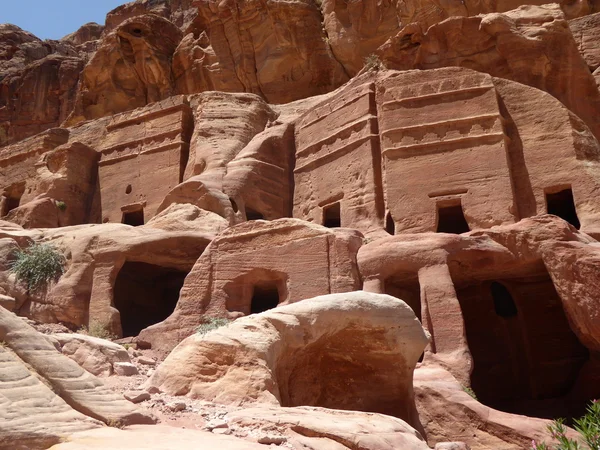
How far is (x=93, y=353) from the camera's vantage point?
9.77 meters

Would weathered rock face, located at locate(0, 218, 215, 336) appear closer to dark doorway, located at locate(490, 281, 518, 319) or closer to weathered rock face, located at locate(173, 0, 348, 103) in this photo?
dark doorway, located at locate(490, 281, 518, 319)

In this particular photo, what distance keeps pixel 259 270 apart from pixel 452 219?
6.67 meters

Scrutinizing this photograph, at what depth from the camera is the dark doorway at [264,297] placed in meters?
17.2

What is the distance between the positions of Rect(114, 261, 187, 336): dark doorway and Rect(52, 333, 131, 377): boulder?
9.21m

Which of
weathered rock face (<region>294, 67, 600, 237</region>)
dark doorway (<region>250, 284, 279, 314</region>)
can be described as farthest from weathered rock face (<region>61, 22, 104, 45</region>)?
dark doorway (<region>250, 284, 279, 314</region>)

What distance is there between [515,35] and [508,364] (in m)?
10.6

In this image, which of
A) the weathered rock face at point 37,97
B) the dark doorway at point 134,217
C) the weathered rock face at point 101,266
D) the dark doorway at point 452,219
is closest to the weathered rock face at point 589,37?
the dark doorway at point 452,219

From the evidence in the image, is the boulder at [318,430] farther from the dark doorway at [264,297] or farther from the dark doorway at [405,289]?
the dark doorway at [264,297]

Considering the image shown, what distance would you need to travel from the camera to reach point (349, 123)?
21.0 metres

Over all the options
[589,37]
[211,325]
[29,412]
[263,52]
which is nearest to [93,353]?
[211,325]

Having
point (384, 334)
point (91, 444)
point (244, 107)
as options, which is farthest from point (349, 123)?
point (91, 444)

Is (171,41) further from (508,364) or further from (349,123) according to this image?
(508,364)

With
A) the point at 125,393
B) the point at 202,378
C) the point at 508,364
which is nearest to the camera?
the point at 125,393

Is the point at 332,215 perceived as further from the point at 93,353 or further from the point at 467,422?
the point at 93,353
